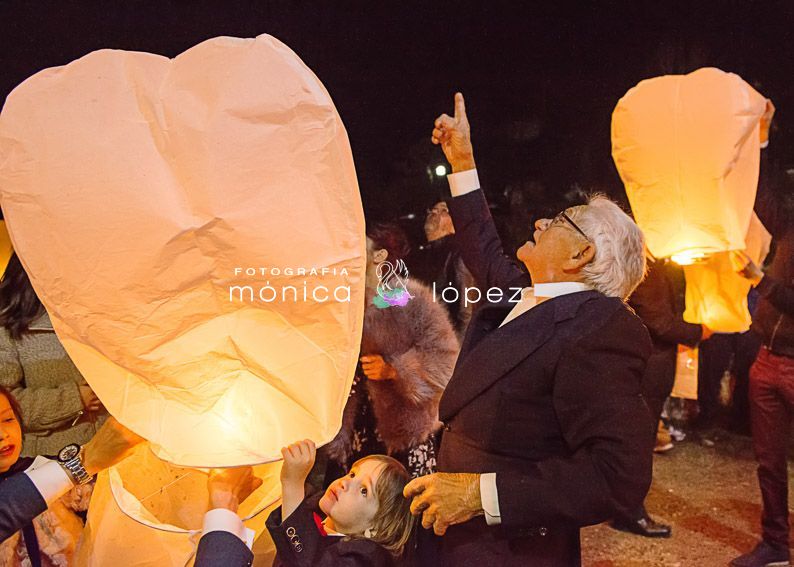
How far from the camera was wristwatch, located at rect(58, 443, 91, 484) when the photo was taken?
119 cm

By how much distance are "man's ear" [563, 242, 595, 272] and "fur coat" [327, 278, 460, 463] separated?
80cm

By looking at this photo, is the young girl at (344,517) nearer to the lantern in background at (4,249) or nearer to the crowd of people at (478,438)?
the crowd of people at (478,438)

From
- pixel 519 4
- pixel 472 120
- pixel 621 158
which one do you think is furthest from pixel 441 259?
pixel 519 4

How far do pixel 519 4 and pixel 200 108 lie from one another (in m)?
1.39

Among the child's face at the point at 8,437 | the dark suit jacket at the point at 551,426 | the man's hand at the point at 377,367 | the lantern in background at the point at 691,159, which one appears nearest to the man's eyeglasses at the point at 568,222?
the dark suit jacket at the point at 551,426

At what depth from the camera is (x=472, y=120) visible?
6.77ft

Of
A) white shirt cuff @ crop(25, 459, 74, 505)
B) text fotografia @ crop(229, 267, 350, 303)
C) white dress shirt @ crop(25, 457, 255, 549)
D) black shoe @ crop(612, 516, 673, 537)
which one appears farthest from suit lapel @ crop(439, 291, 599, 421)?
black shoe @ crop(612, 516, 673, 537)

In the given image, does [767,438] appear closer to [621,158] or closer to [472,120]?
[621,158]

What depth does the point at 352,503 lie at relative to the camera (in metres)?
1.33

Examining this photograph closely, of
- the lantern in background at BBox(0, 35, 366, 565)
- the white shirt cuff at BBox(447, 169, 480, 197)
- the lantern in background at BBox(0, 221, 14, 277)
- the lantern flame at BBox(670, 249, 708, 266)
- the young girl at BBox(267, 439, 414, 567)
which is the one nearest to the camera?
the lantern in background at BBox(0, 35, 366, 565)

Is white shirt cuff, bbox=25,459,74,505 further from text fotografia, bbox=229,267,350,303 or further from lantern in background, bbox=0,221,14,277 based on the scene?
lantern in background, bbox=0,221,14,277

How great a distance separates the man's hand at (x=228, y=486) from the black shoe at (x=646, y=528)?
162cm

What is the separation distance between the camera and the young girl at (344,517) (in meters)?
1.18

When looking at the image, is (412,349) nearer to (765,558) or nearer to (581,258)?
(581,258)
